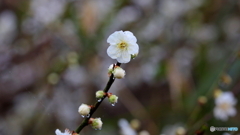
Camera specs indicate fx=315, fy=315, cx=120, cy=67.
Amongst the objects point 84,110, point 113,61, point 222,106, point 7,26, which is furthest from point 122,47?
point 7,26

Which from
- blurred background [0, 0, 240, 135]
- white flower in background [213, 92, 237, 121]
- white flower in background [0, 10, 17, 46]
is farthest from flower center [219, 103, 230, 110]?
white flower in background [0, 10, 17, 46]

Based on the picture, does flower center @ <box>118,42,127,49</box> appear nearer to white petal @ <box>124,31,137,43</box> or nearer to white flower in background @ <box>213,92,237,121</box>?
white petal @ <box>124,31,137,43</box>

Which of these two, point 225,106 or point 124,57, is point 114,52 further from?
point 225,106

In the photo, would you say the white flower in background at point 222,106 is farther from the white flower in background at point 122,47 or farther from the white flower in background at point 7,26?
the white flower in background at point 7,26

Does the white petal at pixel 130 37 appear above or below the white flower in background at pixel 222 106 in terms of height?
below

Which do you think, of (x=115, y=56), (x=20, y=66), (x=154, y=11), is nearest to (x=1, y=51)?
(x=20, y=66)

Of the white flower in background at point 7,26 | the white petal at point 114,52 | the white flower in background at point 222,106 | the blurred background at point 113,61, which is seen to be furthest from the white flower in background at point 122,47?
the white flower in background at point 7,26

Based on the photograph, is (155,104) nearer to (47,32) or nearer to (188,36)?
(188,36)
